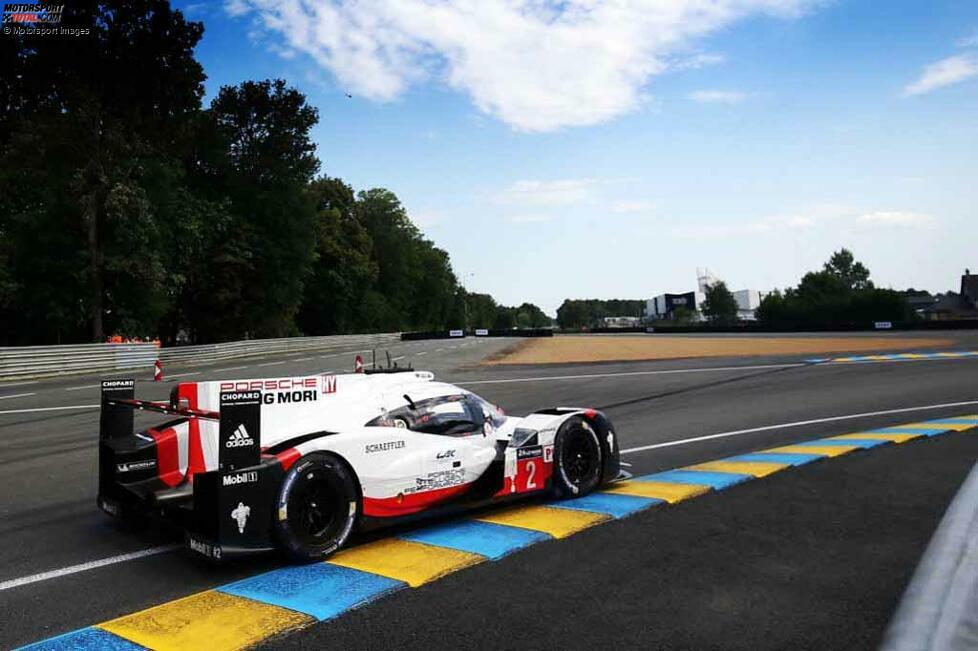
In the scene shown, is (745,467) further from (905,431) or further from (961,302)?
(961,302)

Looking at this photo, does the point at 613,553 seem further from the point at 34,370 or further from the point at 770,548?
the point at 34,370

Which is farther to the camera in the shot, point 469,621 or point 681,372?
point 681,372

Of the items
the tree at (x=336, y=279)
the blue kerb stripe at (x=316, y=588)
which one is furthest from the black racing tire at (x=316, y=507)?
the tree at (x=336, y=279)

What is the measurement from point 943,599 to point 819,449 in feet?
18.5

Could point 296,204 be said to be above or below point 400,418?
above

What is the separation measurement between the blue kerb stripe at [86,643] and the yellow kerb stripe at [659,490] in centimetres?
483

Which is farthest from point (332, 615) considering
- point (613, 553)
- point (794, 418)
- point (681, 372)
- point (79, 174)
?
point (79, 174)

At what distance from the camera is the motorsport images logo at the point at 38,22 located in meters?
33.6

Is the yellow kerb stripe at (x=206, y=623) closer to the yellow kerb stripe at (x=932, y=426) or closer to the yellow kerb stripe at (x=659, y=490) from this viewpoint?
the yellow kerb stripe at (x=659, y=490)

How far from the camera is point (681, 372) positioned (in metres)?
23.4

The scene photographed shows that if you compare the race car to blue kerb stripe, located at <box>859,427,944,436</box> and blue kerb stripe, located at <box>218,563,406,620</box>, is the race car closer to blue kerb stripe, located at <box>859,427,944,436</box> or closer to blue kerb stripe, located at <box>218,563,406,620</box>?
blue kerb stripe, located at <box>218,563,406,620</box>

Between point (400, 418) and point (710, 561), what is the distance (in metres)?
2.94

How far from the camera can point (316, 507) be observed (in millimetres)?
5527

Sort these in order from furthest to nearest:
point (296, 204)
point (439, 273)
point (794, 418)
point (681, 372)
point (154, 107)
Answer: point (439, 273)
point (296, 204)
point (154, 107)
point (681, 372)
point (794, 418)
